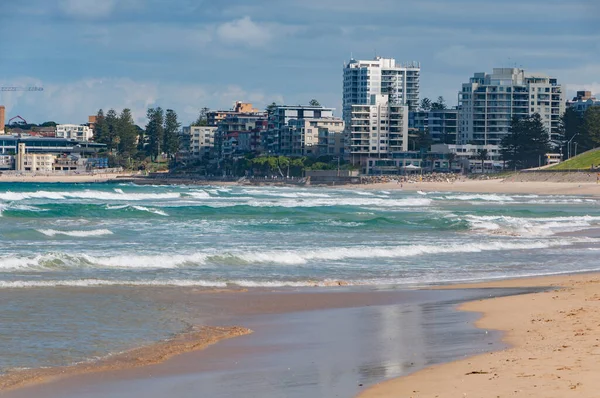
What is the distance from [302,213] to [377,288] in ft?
107

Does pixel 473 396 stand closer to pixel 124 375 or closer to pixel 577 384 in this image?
pixel 577 384

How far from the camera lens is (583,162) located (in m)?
120

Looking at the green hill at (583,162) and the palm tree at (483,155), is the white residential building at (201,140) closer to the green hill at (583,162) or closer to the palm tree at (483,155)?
the palm tree at (483,155)

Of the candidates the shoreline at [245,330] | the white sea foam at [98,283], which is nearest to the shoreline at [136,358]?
the shoreline at [245,330]

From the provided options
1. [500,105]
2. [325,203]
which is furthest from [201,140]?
[325,203]

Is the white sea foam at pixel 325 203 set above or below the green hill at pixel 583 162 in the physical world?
below

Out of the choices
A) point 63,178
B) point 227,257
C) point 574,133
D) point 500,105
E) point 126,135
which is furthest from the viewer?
point 126,135

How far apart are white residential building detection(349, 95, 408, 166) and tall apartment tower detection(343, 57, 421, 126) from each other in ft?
102

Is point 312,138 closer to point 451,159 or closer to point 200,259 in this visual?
point 451,159

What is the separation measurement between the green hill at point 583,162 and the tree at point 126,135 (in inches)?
3508

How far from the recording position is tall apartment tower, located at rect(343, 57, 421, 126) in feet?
605

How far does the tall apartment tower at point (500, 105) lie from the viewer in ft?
500

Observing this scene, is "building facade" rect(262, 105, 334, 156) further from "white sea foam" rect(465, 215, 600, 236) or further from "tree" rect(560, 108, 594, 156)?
"white sea foam" rect(465, 215, 600, 236)

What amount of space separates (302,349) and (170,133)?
579 ft
